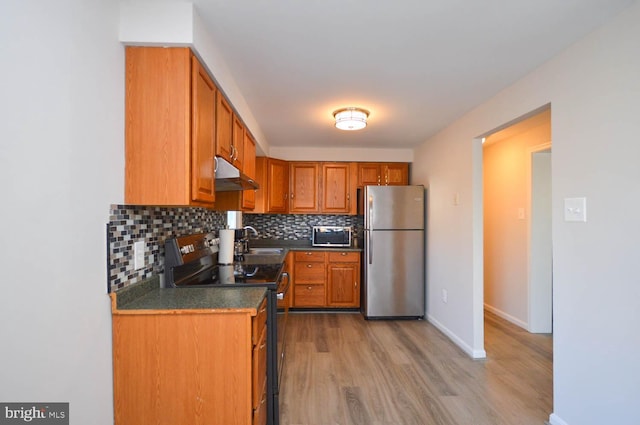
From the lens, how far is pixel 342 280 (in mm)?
4145

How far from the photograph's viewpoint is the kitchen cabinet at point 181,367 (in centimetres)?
132

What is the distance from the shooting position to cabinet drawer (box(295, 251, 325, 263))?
4.13m

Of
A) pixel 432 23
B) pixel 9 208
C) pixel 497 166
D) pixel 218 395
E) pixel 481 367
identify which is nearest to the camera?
pixel 9 208

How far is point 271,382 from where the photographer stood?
1799mm

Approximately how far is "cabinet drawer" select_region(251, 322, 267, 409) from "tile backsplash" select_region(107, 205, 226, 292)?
695 millimetres

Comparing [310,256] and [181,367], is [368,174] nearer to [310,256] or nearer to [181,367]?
[310,256]

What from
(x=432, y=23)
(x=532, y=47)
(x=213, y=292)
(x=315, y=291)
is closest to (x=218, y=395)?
(x=213, y=292)

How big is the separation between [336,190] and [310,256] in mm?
1009

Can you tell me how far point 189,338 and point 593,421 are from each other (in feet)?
6.78

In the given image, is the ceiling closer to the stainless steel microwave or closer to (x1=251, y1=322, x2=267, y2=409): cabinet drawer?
(x1=251, y1=322, x2=267, y2=409): cabinet drawer

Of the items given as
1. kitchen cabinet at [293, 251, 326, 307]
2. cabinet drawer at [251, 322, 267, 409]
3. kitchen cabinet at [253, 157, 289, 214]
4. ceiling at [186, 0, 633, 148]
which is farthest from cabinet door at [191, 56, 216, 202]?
kitchen cabinet at [293, 251, 326, 307]

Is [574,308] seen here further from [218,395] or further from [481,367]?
[218,395]

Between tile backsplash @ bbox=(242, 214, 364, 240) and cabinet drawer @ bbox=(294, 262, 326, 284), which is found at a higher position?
tile backsplash @ bbox=(242, 214, 364, 240)

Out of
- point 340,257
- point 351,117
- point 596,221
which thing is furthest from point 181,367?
point 340,257
